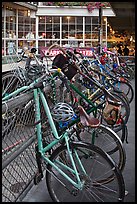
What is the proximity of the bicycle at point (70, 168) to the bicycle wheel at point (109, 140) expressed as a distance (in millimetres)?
306

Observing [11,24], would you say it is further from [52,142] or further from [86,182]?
[86,182]

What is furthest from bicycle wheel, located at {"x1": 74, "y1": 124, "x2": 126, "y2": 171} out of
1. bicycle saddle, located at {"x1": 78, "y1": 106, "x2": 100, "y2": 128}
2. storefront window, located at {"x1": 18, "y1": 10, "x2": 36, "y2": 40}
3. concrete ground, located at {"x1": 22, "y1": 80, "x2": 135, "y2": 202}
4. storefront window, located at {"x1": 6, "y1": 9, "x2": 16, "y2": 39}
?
storefront window, located at {"x1": 18, "y1": 10, "x2": 36, "y2": 40}

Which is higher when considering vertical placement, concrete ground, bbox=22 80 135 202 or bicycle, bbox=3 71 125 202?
bicycle, bbox=3 71 125 202

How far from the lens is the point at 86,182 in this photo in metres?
2.94

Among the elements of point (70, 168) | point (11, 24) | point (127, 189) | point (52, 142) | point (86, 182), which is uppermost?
point (11, 24)

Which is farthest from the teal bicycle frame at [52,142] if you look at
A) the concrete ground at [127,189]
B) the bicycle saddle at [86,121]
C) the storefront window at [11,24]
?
the storefront window at [11,24]

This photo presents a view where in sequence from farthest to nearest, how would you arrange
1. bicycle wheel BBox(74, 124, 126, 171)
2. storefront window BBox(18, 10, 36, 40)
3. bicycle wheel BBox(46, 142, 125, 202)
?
1. storefront window BBox(18, 10, 36, 40)
2. bicycle wheel BBox(74, 124, 126, 171)
3. bicycle wheel BBox(46, 142, 125, 202)

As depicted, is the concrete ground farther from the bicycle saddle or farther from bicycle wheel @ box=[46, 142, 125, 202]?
the bicycle saddle

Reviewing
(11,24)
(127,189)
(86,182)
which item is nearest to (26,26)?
(11,24)

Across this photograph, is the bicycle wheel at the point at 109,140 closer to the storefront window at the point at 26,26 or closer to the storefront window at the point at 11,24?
the storefront window at the point at 11,24

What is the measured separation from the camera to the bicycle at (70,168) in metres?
2.78

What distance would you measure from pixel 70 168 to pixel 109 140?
0.95m

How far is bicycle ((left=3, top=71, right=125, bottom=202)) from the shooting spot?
2783mm

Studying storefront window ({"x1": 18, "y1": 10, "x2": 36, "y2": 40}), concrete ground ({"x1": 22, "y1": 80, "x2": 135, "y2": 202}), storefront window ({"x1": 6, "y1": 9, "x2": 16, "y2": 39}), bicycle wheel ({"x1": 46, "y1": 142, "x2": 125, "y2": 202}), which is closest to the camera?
bicycle wheel ({"x1": 46, "y1": 142, "x2": 125, "y2": 202})
